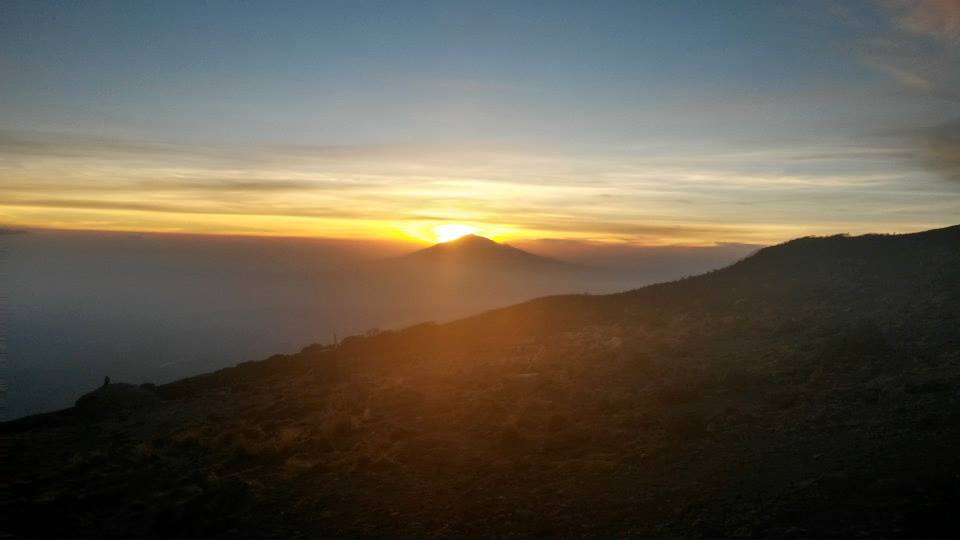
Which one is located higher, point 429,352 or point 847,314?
point 847,314

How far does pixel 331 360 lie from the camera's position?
24234 mm

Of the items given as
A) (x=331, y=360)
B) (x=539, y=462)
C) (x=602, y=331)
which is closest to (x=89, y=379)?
(x=331, y=360)

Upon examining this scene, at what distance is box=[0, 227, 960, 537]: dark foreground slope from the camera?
9.05m

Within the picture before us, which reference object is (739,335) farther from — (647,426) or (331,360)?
(331,360)

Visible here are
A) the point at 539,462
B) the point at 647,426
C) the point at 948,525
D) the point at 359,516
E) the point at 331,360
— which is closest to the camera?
the point at 948,525

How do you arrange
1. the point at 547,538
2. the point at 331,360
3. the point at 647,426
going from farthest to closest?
the point at 331,360 < the point at 647,426 < the point at 547,538

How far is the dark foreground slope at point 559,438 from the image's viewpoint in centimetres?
905

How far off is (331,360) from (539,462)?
47.7ft

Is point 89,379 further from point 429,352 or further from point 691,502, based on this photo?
point 691,502

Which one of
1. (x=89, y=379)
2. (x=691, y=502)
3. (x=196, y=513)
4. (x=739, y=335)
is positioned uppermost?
(x=739, y=335)

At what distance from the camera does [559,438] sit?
12.8 metres

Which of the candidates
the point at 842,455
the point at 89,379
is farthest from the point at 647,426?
the point at 89,379

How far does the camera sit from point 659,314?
26.3 metres

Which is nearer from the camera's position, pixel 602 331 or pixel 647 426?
pixel 647 426
